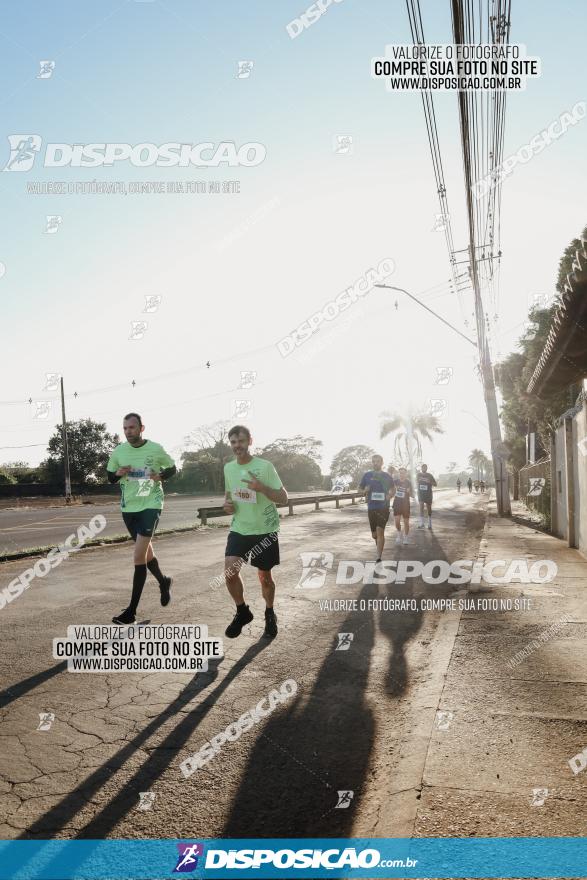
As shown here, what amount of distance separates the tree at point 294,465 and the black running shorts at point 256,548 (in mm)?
74287

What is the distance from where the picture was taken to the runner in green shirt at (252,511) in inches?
217

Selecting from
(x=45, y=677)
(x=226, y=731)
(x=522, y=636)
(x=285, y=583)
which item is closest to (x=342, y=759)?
(x=226, y=731)

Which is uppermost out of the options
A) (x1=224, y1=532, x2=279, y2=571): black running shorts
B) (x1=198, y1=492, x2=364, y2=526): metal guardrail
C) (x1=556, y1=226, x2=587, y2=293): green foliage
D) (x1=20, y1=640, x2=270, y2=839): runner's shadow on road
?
(x1=556, y1=226, x2=587, y2=293): green foliage

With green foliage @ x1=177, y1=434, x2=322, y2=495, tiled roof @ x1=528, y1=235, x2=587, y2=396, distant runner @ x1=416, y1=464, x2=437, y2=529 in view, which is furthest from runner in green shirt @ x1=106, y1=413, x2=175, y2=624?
green foliage @ x1=177, y1=434, x2=322, y2=495

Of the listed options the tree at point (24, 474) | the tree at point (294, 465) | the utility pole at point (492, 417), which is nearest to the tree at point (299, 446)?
the tree at point (294, 465)

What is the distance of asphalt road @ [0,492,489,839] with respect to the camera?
104 inches

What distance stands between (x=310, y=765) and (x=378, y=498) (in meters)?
7.47

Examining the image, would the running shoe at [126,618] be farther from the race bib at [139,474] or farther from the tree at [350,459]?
the tree at [350,459]

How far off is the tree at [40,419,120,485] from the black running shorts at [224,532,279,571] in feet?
216

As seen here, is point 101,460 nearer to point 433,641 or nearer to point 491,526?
point 491,526

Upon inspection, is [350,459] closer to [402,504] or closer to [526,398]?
[526,398]

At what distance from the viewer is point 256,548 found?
5.56 m

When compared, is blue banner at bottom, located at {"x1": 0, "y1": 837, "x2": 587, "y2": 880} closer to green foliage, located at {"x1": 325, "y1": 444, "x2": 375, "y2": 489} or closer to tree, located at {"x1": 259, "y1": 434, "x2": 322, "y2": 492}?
tree, located at {"x1": 259, "y1": 434, "x2": 322, "y2": 492}

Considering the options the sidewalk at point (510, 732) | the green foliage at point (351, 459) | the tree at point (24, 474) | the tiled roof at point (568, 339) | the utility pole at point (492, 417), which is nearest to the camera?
the sidewalk at point (510, 732)
